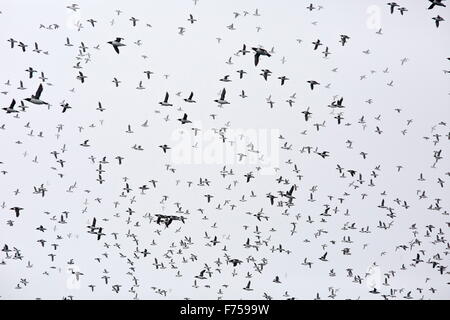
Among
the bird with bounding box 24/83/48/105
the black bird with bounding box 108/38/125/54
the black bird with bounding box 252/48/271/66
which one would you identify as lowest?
the bird with bounding box 24/83/48/105

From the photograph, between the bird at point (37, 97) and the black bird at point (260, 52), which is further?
the black bird at point (260, 52)

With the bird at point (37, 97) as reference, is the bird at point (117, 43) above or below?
above

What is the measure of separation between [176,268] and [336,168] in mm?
2581

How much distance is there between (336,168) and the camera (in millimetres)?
7918

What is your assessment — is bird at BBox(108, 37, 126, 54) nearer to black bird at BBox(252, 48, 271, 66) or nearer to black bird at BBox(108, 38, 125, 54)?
black bird at BBox(108, 38, 125, 54)

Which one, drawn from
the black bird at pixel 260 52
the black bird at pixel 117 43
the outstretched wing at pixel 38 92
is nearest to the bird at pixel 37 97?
the outstretched wing at pixel 38 92

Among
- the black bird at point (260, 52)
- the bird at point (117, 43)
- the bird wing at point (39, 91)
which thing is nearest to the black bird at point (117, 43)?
the bird at point (117, 43)

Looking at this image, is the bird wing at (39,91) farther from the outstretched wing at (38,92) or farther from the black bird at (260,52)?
the black bird at (260,52)

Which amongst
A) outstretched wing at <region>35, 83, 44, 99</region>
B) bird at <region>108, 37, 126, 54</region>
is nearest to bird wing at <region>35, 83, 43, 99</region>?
outstretched wing at <region>35, 83, 44, 99</region>

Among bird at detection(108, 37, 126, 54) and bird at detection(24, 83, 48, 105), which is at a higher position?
bird at detection(108, 37, 126, 54)

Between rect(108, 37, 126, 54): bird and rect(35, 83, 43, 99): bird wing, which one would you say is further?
rect(108, 37, 126, 54): bird

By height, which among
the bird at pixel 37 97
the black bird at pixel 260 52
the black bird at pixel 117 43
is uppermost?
the black bird at pixel 117 43

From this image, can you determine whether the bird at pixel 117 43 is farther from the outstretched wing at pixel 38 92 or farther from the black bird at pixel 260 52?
the black bird at pixel 260 52
